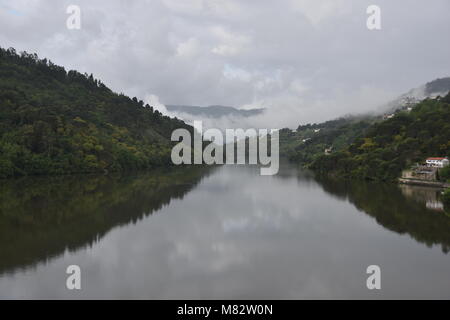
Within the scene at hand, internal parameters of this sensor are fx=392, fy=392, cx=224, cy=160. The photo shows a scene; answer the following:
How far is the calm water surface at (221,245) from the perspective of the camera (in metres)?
9.90

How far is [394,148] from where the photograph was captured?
121 ft

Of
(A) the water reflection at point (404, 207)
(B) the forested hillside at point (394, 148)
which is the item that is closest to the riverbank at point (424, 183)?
(A) the water reflection at point (404, 207)

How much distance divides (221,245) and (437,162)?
24.6 meters

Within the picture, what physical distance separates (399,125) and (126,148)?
1274 inches

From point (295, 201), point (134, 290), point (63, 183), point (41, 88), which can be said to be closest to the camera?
point (134, 290)

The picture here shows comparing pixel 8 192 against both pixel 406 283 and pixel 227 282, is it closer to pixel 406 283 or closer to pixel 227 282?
pixel 227 282

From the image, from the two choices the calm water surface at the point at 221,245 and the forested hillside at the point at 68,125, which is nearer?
the calm water surface at the point at 221,245

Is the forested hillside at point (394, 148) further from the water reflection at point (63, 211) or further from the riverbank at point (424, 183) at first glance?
the water reflection at point (63, 211)

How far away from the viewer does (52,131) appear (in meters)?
39.1

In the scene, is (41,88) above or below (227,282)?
above

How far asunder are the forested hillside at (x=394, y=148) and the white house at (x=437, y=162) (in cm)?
157

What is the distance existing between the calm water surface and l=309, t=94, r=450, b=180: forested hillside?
31.3 ft

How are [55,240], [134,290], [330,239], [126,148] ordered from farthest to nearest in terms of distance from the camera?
[126,148] → [330,239] → [55,240] → [134,290]

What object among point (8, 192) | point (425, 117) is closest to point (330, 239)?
point (8, 192)
